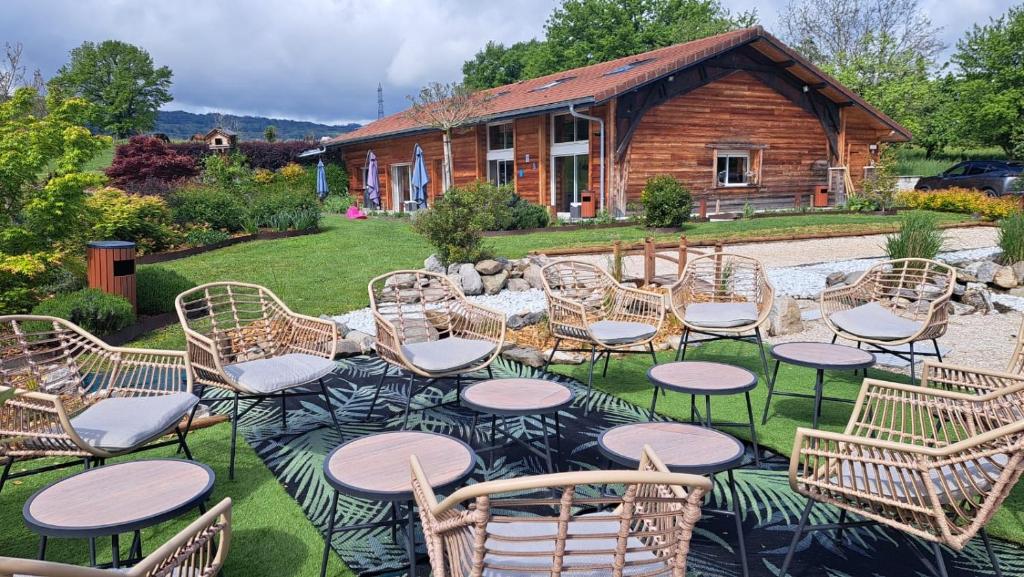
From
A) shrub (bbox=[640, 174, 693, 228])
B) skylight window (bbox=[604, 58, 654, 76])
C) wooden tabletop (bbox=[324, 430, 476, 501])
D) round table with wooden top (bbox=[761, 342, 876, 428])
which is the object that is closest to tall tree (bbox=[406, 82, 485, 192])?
skylight window (bbox=[604, 58, 654, 76])

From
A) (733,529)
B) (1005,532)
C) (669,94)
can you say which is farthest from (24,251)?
(669,94)

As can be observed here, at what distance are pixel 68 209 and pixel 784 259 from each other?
901 centimetres

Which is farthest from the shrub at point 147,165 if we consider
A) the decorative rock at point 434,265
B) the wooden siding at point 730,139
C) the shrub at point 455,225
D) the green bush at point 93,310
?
the green bush at point 93,310

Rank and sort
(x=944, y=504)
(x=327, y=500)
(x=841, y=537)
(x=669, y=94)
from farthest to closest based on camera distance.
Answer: (x=669, y=94) → (x=327, y=500) → (x=841, y=537) → (x=944, y=504)

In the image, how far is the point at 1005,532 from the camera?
8.55 feet

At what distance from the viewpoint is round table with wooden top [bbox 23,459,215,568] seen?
186cm

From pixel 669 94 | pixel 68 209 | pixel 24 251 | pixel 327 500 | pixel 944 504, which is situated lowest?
pixel 327 500

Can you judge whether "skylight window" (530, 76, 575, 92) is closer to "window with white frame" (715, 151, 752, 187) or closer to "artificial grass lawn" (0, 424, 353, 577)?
"window with white frame" (715, 151, 752, 187)

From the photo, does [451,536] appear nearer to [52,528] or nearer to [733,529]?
[52,528]

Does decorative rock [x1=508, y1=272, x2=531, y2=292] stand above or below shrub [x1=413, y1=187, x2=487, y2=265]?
below

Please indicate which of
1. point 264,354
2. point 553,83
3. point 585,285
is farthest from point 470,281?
point 553,83

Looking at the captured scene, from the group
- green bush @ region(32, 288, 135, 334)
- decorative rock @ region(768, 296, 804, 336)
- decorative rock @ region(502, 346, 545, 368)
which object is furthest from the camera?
decorative rock @ region(768, 296, 804, 336)

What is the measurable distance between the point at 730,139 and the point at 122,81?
55.5 meters

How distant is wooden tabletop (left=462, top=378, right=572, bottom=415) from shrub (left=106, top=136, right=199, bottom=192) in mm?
16288
